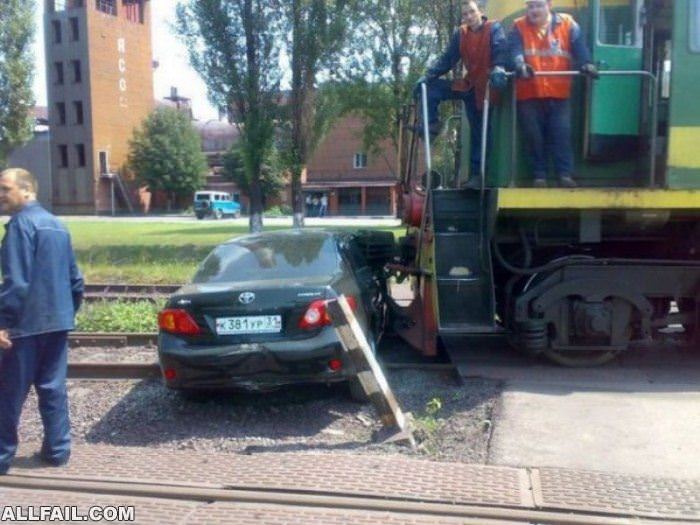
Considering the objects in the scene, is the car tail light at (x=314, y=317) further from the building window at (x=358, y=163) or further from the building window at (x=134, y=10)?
the building window at (x=134, y=10)

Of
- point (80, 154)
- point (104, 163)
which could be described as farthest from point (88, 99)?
point (104, 163)

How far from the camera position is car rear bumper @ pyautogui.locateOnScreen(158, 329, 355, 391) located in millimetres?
5840

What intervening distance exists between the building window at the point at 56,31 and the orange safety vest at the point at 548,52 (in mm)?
63573

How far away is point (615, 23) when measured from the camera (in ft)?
23.6

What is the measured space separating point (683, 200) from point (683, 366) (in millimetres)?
1817

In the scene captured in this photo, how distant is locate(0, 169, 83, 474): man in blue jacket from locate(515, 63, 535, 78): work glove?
4180 millimetres

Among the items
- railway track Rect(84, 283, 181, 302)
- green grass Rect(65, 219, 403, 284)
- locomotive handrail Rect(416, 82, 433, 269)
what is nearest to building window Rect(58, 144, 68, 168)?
green grass Rect(65, 219, 403, 284)

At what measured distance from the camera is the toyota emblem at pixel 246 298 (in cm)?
594

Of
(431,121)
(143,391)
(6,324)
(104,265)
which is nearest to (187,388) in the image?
(143,391)

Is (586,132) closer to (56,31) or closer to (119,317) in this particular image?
(119,317)

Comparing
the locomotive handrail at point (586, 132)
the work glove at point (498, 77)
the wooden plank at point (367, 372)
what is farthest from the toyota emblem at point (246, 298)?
the work glove at point (498, 77)

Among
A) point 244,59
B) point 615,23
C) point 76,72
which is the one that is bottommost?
point 615,23

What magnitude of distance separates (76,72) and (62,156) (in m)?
7.38

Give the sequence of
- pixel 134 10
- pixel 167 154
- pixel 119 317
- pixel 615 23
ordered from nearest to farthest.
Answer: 1. pixel 615 23
2. pixel 119 317
3. pixel 167 154
4. pixel 134 10
